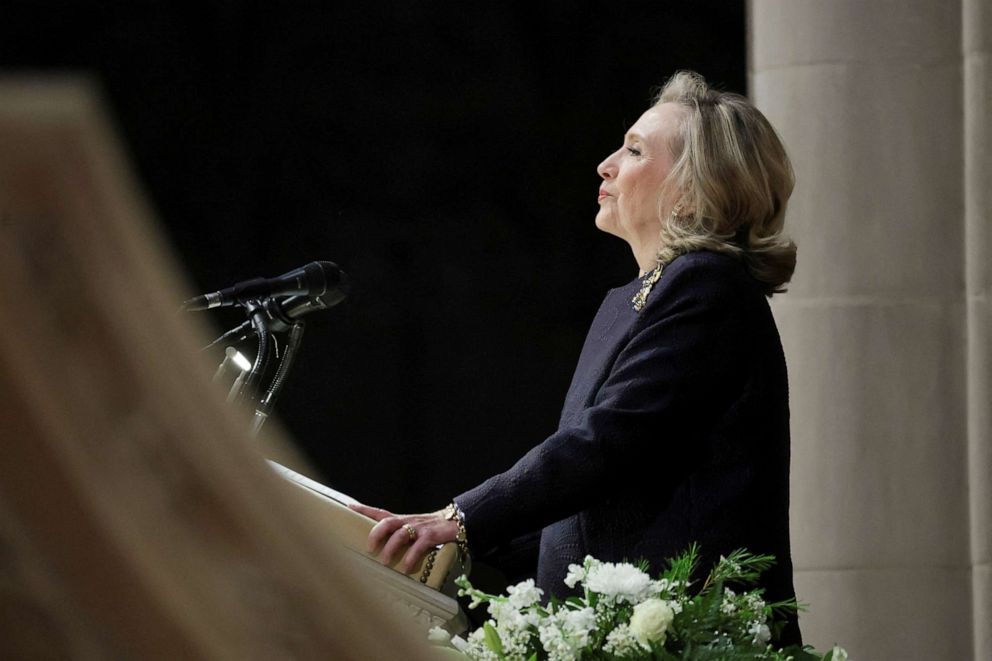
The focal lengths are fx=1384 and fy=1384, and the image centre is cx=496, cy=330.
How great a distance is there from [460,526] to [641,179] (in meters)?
0.70

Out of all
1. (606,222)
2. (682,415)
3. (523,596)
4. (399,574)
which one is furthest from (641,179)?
(523,596)

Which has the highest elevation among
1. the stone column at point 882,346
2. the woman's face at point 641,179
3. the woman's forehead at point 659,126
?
the woman's forehead at point 659,126

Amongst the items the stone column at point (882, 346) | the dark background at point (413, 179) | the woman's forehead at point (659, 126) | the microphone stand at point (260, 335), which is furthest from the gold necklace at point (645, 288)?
the dark background at point (413, 179)

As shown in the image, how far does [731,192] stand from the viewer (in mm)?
2332

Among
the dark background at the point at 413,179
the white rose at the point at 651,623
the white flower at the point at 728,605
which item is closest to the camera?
the white rose at the point at 651,623

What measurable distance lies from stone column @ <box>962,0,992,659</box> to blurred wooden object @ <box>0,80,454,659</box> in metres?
3.62

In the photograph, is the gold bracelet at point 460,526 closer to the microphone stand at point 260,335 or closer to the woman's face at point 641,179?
the microphone stand at point 260,335

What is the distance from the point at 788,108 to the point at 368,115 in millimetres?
1399

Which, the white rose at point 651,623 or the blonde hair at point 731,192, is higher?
the blonde hair at point 731,192

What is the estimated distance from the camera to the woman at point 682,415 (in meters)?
2.09

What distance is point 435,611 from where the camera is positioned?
1.82m

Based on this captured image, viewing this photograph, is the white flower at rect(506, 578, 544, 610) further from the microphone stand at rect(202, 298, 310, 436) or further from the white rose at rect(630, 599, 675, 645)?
the microphone stand at rect(202, 298, 310, 436)

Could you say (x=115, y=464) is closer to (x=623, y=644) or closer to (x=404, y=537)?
(x=623, y=644)

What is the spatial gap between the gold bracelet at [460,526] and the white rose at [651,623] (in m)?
0.67
